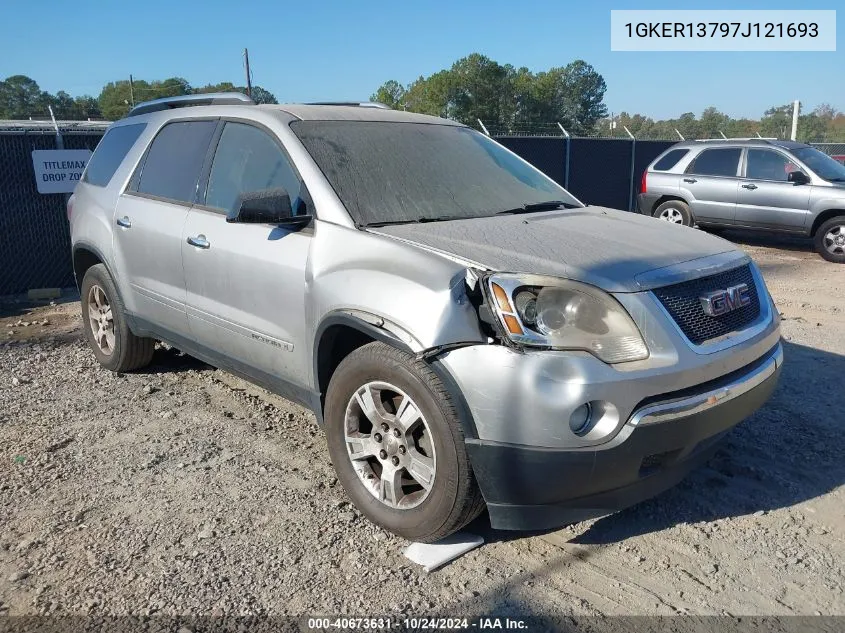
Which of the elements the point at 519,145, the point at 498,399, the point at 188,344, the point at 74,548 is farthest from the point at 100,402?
the point at 519,145

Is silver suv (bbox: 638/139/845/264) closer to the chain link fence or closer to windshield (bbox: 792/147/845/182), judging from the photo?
windshield (bbox: 792/147/845/182)

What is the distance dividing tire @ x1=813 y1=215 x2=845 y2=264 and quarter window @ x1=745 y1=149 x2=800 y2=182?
100cm

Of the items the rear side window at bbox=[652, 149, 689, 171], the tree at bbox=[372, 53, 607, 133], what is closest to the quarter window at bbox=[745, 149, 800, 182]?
the rear side window at bbox=[652, 149, 689, 171]

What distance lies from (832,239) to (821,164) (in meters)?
1.35

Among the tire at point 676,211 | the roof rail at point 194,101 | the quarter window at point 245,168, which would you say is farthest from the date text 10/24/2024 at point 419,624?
the tire at point 676,211

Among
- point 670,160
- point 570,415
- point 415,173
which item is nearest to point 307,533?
point 570,415

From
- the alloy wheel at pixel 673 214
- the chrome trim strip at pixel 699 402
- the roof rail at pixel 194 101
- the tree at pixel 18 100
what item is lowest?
the alloy wheel at pixel 673 214

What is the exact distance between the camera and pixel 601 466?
261 centimetres

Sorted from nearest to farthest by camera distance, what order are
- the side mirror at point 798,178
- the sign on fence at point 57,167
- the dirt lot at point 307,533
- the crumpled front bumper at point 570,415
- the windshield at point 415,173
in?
the crumpled front bumper at point 570,415
the dirt lot at point 307,533
the windshield at point 415,173
the sign on fence at point 57,167
the side mirror at point 798,178

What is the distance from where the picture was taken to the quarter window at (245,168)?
368 cm

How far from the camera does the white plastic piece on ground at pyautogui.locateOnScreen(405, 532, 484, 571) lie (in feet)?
9.67

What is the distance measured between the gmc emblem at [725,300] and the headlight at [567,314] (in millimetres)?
452

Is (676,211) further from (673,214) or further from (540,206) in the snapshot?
(540,206)

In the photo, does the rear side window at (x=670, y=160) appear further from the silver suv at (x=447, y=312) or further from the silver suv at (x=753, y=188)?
the silver suv at (x=447, y=312)
